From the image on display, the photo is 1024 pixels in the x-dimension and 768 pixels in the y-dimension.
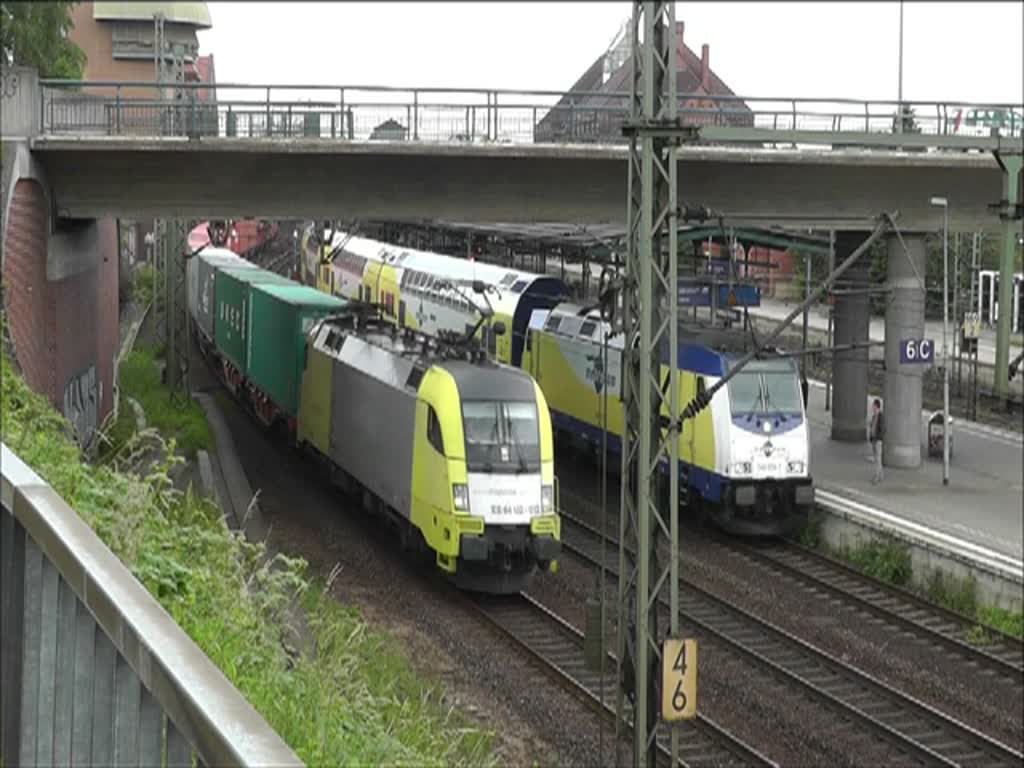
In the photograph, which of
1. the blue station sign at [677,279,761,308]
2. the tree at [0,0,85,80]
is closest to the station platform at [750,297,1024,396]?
the blue station sign at [677,279,761,308]

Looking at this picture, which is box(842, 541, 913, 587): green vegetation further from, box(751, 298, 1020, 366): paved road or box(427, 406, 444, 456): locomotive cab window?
box(751, 298, 1020, 366): paved road

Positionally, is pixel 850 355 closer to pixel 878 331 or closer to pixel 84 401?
pixel 84 401

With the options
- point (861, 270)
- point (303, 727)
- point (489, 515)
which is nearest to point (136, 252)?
point (861, 270)

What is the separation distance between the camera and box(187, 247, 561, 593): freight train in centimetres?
1823

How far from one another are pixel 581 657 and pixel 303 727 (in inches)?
408

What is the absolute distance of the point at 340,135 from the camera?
22.0 metres

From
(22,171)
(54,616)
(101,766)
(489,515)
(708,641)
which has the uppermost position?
(22,171)

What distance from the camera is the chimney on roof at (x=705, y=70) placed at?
24422 millimetres

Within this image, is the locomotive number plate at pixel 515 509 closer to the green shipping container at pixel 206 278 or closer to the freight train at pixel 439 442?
the freight train at pixel 439 442

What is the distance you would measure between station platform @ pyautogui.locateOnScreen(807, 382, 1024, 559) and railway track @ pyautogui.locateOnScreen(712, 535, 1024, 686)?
66.4 inches

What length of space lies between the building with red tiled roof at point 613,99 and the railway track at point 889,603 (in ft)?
19.7

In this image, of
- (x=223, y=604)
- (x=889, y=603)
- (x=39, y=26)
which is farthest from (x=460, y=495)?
(x=39, y=26)

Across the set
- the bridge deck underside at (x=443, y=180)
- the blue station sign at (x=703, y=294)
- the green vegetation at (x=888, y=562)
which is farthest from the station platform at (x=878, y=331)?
the green vegetation at (x=888, y=562)

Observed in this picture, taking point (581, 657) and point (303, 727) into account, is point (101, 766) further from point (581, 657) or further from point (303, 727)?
point (581, 657)
